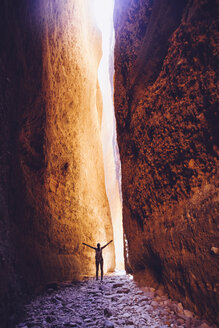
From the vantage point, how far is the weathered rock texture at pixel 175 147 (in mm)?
1958

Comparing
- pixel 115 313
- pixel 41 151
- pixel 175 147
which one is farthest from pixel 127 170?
pixel 115 313

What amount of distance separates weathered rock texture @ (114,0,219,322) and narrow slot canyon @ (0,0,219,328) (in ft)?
0.05

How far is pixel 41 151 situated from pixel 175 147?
4218mm

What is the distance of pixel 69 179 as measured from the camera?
745 centimetres

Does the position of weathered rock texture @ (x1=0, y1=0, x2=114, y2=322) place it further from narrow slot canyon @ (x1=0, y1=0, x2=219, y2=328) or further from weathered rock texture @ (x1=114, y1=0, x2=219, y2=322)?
weathered rock texture @ (x1=114, y1=0, x2=219, y2=322)

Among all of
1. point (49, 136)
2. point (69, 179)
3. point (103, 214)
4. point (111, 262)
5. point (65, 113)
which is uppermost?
point (65, 113)

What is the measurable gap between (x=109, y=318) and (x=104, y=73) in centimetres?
5113

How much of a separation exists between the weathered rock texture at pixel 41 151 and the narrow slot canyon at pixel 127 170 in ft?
0.12

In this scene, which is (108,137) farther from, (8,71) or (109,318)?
(109,318)

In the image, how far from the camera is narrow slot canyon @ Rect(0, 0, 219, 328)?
2061 mm

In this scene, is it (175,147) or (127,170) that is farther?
(127,170)

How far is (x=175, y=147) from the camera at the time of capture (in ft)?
8.55

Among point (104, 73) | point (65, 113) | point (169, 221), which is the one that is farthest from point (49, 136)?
point (104, 73)

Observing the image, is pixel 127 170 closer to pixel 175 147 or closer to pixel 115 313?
pixel 175 147
